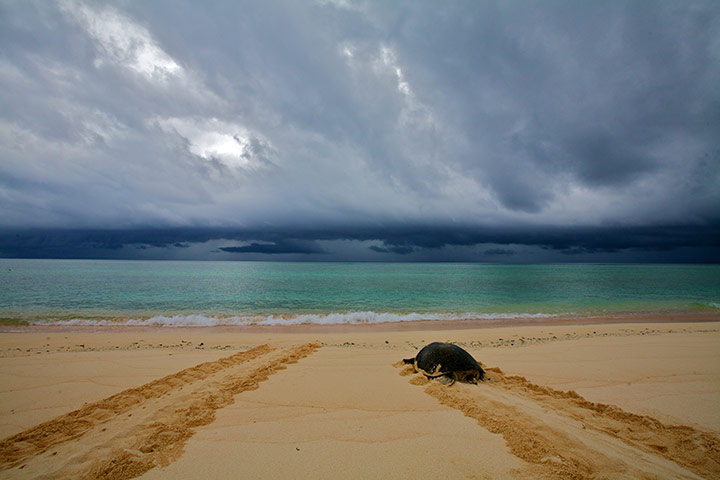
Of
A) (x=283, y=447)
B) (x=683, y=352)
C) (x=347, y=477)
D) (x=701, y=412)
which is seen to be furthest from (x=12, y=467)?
(x=683, y=352)

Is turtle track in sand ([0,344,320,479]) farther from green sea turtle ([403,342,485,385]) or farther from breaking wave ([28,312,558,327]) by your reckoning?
breaking wave ([28,312,558,327])

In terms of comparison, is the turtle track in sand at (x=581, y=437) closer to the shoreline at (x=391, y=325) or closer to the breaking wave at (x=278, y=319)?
the shoreline at (x=391, y=325)

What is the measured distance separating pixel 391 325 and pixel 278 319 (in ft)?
22.1

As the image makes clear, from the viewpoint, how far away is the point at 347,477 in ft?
10.7

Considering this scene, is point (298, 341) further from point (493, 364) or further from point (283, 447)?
point (283, 447)

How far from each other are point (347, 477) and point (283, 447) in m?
1.02

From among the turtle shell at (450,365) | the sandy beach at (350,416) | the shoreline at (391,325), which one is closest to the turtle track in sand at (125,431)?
the sandy beach at (350,416)

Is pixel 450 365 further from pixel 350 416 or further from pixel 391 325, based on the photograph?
pixel 391 325

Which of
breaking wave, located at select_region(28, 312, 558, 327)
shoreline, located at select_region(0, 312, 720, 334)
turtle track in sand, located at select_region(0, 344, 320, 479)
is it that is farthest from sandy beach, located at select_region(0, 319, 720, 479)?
breaking wave, located at select_region(28, 312, 558, 327)

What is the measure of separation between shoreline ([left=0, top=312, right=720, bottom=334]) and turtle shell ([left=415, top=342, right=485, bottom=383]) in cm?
893

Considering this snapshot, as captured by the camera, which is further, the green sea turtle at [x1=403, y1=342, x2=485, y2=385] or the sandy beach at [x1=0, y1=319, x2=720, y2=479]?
the green sea turtle at [x1=403, y1=342, x2=485, y2=385]

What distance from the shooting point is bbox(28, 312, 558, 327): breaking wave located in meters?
16.8

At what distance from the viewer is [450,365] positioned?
6555mm

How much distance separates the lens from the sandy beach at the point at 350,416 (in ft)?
11.3
